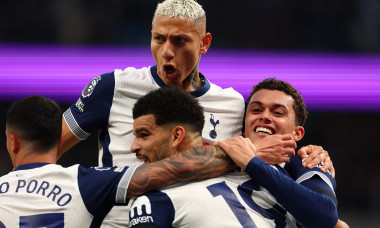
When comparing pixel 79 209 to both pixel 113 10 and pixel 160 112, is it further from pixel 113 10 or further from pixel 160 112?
pixel 113 10

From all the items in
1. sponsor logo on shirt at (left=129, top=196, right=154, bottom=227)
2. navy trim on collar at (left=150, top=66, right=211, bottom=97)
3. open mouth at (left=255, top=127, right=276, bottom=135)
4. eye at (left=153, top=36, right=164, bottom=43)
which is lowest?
sponsor logo on shirt at (left=129, top=196, right=154, bottom=227)

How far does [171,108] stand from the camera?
276 cm

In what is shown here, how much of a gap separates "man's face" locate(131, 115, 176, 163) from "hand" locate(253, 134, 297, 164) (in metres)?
0.45

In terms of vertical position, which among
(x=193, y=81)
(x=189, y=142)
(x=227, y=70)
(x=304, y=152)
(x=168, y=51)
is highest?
(x=168, y=51)

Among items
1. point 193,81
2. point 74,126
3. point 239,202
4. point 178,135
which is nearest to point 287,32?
point 193,81

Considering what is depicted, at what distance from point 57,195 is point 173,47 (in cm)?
117

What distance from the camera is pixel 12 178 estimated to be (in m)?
2.64

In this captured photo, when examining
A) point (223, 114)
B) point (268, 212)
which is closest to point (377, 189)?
point (223, 114)

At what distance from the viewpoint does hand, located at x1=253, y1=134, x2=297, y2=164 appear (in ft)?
9.68

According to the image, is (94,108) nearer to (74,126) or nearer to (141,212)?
(74,126)

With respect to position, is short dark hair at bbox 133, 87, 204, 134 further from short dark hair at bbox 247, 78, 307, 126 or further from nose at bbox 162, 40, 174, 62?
short dark hair at bbox 247, 78, 307, 126

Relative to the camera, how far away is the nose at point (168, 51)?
3373 mm

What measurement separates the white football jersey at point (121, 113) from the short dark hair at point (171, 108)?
0.59 m

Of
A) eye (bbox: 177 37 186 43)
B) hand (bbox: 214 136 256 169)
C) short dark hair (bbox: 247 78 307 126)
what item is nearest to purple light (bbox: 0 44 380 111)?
short dark hair (bbox: 247 78 307 126)
